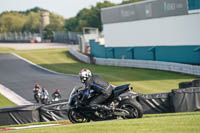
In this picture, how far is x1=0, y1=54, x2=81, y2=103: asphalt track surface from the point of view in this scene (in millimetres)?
32109

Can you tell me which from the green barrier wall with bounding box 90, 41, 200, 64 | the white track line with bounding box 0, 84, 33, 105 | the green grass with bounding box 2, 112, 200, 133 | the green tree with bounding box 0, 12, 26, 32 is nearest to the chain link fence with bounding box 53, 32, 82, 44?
the green barrier wall with bounding box 90, 41, 200, 64

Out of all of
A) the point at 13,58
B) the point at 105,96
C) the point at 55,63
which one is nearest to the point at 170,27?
the point at 55,63

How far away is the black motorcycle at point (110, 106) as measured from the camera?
12516mm

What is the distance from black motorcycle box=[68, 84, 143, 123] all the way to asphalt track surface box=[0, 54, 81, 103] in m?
15.3

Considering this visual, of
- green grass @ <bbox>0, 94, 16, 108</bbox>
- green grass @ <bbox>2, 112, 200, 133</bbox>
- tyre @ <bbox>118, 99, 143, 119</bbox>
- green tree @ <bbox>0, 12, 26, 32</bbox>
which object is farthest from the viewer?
green tree @ <bbox>0, 12, 26, 32</bbox>

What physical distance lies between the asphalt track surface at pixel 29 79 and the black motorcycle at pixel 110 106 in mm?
15306

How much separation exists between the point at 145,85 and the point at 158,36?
14040 millimetres

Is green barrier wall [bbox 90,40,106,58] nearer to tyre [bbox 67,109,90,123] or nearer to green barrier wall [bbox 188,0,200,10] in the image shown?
green barrier wall [bbox 188,0,200,10]

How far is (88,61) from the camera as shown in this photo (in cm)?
5031

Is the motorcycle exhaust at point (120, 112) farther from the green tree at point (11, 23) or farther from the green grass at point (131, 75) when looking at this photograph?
the green tree at point (11, 23)

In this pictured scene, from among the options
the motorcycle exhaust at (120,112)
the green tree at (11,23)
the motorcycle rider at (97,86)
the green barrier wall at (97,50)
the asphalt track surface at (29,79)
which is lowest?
the asphalt track surface at (29,79)

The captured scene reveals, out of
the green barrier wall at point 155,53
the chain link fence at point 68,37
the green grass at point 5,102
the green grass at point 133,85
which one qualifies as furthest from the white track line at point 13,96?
the chain link fence at point 68,37

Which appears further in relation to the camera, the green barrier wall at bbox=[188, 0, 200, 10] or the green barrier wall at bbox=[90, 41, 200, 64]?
the green barrier wall at bbox=[90, 41, 200, 64]

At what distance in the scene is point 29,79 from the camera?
127 feet
